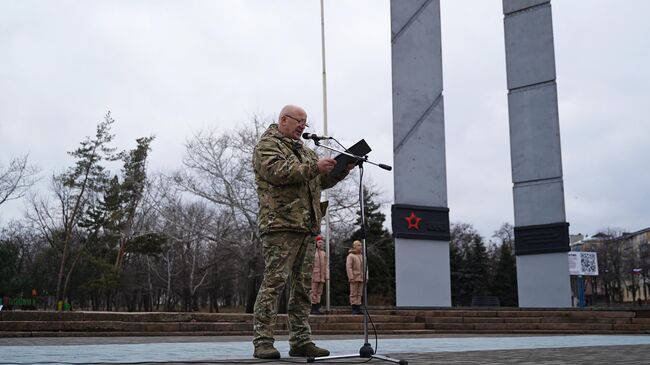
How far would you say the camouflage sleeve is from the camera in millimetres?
4398

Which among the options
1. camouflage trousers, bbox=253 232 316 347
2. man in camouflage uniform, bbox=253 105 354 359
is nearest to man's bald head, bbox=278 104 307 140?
man in camouflage uniform, bbox=253 105 354 359

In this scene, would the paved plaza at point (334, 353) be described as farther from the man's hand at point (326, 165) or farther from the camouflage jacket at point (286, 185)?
the man's hand at point (326, 165)

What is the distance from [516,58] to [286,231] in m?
17.0

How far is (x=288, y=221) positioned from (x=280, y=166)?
1.43ft

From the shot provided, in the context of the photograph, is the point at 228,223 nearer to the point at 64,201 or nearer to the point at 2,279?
the point at 2,279

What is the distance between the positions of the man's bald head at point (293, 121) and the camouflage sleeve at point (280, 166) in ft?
0.67

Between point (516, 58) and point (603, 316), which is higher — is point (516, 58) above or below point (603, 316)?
above

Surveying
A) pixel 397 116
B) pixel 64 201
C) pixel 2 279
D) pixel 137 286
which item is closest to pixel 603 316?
pixel 397 116

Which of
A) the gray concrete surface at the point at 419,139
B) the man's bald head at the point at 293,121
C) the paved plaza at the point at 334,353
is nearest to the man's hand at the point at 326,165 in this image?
the man's bald head at the point at 293,121

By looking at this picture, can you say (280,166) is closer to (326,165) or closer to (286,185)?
(286,185)

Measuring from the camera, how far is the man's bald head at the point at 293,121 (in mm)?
4840

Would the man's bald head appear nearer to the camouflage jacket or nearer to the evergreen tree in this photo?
the camouflage jacket

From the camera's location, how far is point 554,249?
60.5 ft

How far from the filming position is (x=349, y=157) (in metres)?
4.38
